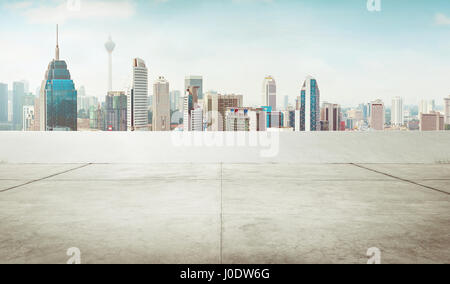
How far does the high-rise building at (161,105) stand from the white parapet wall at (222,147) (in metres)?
9.54

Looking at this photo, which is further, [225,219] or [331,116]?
[331,116]

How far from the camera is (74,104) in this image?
41.6 metres

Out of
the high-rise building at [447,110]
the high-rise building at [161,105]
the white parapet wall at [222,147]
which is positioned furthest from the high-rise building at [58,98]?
the high-rise building at [447,110]

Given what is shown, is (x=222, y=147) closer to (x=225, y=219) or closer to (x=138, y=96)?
(x=225, y=219)

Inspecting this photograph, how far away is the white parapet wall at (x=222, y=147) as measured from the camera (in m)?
9.12

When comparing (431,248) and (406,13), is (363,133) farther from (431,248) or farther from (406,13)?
(406,13)

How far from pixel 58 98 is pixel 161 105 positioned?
21.1 metres

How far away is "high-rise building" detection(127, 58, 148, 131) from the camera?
20.3 metres

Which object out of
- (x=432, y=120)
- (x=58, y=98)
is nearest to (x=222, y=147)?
(x=432, y=120)

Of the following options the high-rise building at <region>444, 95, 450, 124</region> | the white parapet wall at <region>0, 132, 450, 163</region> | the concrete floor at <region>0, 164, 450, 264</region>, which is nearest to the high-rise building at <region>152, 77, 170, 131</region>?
the white parapet wall at <region>0, 132, 450, 163</region>

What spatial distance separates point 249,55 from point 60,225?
12350 millimetres

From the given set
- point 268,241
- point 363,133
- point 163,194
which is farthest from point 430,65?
point 268,241

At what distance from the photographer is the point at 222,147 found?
9141 mm

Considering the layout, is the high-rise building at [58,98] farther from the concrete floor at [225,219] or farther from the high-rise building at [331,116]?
the concrete floor at [225,219]
